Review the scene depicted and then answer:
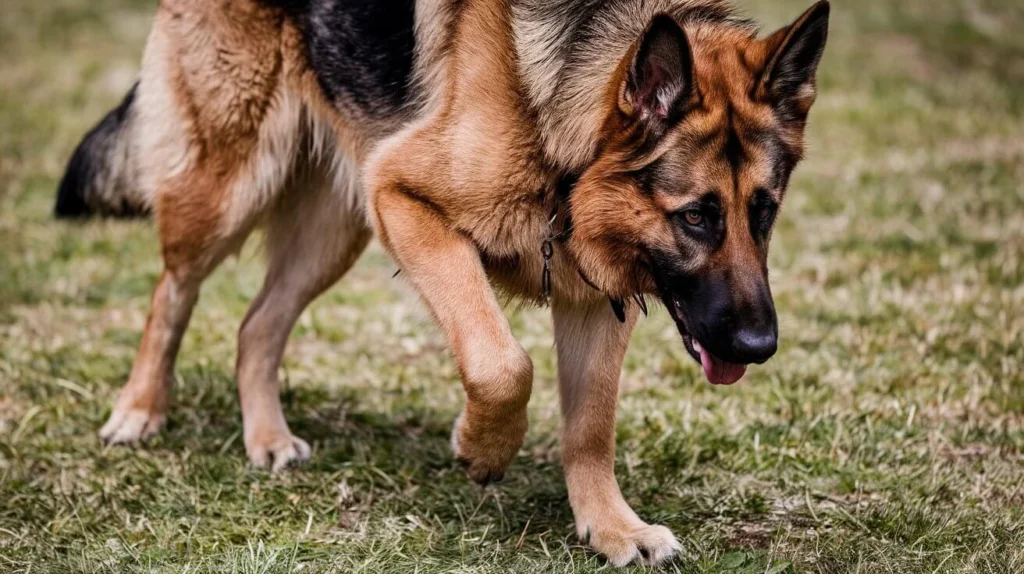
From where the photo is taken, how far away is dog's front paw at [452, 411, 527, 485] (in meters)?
3.71

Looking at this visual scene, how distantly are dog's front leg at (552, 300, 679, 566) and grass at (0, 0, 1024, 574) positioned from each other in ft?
0.49

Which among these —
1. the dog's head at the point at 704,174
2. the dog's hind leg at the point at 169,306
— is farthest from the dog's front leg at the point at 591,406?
the dog's hind leg at the point at 169,306

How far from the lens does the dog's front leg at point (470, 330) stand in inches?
144

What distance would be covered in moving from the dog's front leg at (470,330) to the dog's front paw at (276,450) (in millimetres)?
1137

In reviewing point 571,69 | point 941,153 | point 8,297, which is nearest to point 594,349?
point 571,69

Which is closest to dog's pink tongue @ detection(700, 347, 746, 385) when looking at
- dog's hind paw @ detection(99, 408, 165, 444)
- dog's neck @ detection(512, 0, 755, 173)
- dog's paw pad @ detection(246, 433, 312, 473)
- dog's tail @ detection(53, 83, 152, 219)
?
dog's neck @ detection(512, 0, 755, 173)

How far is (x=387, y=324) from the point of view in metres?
6.40

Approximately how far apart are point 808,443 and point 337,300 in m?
3.08

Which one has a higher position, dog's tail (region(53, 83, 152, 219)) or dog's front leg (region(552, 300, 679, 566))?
dog's tail (region(53, 83, 152, 219))

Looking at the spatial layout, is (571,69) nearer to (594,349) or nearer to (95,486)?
(594,349)

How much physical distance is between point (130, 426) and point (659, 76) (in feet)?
8.97

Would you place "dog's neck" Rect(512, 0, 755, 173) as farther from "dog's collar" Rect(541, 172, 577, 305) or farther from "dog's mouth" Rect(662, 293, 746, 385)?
"dog's mouth" Rect(662, 293, 746, 385)

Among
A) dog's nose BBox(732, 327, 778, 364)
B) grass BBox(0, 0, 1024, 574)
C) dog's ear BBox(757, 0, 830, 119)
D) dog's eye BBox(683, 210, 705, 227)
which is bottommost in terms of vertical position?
grass BBox(0, 0, 1024, 574)

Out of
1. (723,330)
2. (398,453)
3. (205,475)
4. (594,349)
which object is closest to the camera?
(723,330)
